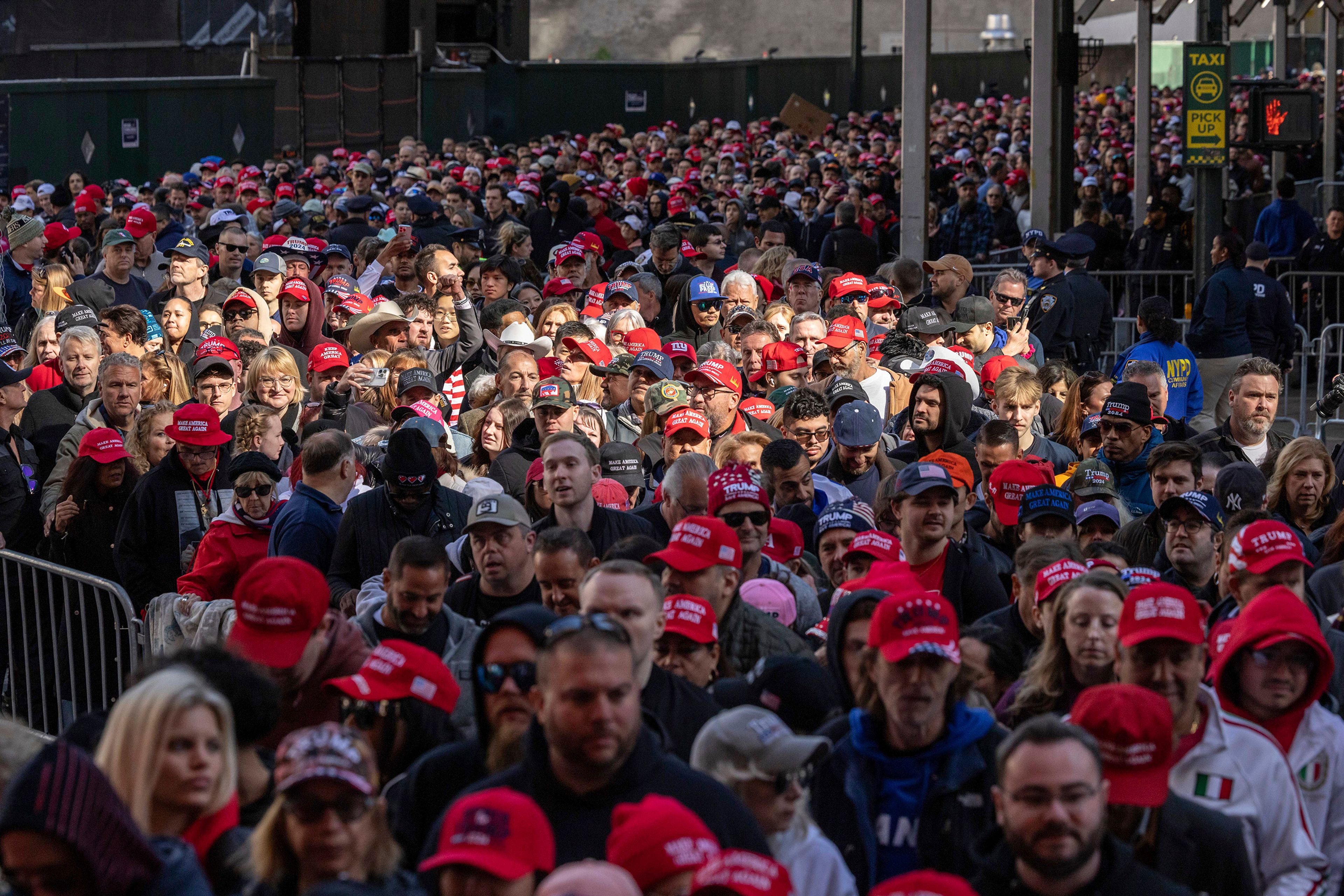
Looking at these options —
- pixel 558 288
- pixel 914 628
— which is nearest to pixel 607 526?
pixel 914 628

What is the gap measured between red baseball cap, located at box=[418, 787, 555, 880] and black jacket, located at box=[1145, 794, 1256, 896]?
1568mm

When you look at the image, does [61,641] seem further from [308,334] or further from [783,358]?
[783,358]

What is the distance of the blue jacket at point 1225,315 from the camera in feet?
45.8

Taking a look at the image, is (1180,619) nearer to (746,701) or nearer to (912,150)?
(746,701)

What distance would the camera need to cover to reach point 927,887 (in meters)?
3.45

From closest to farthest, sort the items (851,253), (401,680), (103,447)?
1. (401,680)
2. (103,447)
3. (851,253)

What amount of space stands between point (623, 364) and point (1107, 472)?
136 inches

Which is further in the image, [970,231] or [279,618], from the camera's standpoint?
[970,231]

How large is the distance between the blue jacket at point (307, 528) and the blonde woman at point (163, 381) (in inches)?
108

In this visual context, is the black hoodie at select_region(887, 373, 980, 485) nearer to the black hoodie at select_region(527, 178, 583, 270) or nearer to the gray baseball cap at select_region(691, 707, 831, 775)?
the gray baseball cap at select_region(691, 707, 831, 775)

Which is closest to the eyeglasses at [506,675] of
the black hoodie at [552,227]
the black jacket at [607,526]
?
the black jacket at [607,526]

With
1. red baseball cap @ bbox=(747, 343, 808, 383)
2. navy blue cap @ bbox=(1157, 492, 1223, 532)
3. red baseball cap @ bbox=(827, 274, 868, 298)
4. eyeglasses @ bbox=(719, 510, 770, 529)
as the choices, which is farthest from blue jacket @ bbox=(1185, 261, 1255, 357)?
eyeglasses @ bbox=(719, 510, 770, 529)

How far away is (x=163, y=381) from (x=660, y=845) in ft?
23.9

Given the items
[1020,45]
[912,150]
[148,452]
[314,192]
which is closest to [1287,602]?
[148,452]
